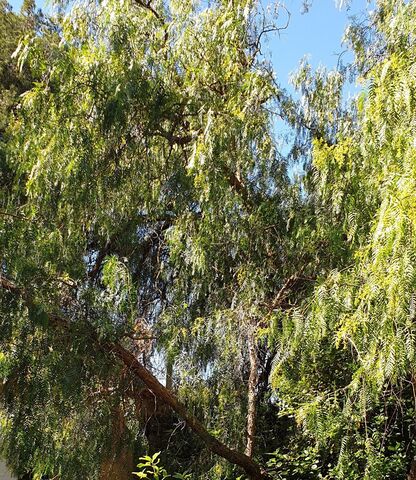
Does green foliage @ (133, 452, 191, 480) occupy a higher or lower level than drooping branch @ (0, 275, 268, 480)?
lower

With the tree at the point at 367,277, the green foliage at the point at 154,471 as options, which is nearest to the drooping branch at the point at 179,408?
the green foliage at the point at 154,471

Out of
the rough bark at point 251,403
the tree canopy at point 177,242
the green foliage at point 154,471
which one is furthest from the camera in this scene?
the rough bark at point 251,403

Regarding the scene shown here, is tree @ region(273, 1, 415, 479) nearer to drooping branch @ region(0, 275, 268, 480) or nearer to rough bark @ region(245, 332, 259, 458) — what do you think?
rough bark @ region(245, 332, 259, 458)

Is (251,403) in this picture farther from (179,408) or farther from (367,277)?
(367,277)

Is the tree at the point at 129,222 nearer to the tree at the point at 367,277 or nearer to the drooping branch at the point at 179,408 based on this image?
the drooping branch at the point at 179,408

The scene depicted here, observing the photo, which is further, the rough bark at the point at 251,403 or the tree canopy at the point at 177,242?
the rough bark at the point at 251,403

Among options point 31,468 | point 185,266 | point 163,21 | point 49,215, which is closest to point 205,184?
point 185,266

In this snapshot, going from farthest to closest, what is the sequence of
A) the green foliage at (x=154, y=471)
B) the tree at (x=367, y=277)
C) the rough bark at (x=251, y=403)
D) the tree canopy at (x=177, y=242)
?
the rough bark at (x=251, y=403) < the tree canopy at (x=177, y=242) < the green foliage at (x=154, y=471) < the tree at (x=367, y=277)

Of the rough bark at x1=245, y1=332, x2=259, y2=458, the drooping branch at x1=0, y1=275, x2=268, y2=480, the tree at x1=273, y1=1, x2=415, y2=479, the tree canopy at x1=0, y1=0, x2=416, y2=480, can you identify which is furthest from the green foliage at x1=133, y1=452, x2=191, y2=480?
the tree at x1=273, y1=1, x2=415, y2=479

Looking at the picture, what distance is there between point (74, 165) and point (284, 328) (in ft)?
4.59

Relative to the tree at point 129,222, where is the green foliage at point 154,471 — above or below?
below

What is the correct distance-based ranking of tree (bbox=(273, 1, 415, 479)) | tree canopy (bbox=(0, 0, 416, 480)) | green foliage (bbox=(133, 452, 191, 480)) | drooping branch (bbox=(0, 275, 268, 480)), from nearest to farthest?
tree (bbox=(273, 1, 415, 479)), green foliage (bbox=(133, 452, 191, 480)), tree canopy (bbox=(0, 0, 416, 480)), drooping branch (bbox=(0, 275, 268, 480))

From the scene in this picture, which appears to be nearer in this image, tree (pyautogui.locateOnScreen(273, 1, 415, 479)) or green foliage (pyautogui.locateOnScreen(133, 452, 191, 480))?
tree (pyautogui.locateOnScreen(273, 1, 415, 479))

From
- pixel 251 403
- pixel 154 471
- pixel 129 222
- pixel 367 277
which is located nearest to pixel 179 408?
pixel 251 403
